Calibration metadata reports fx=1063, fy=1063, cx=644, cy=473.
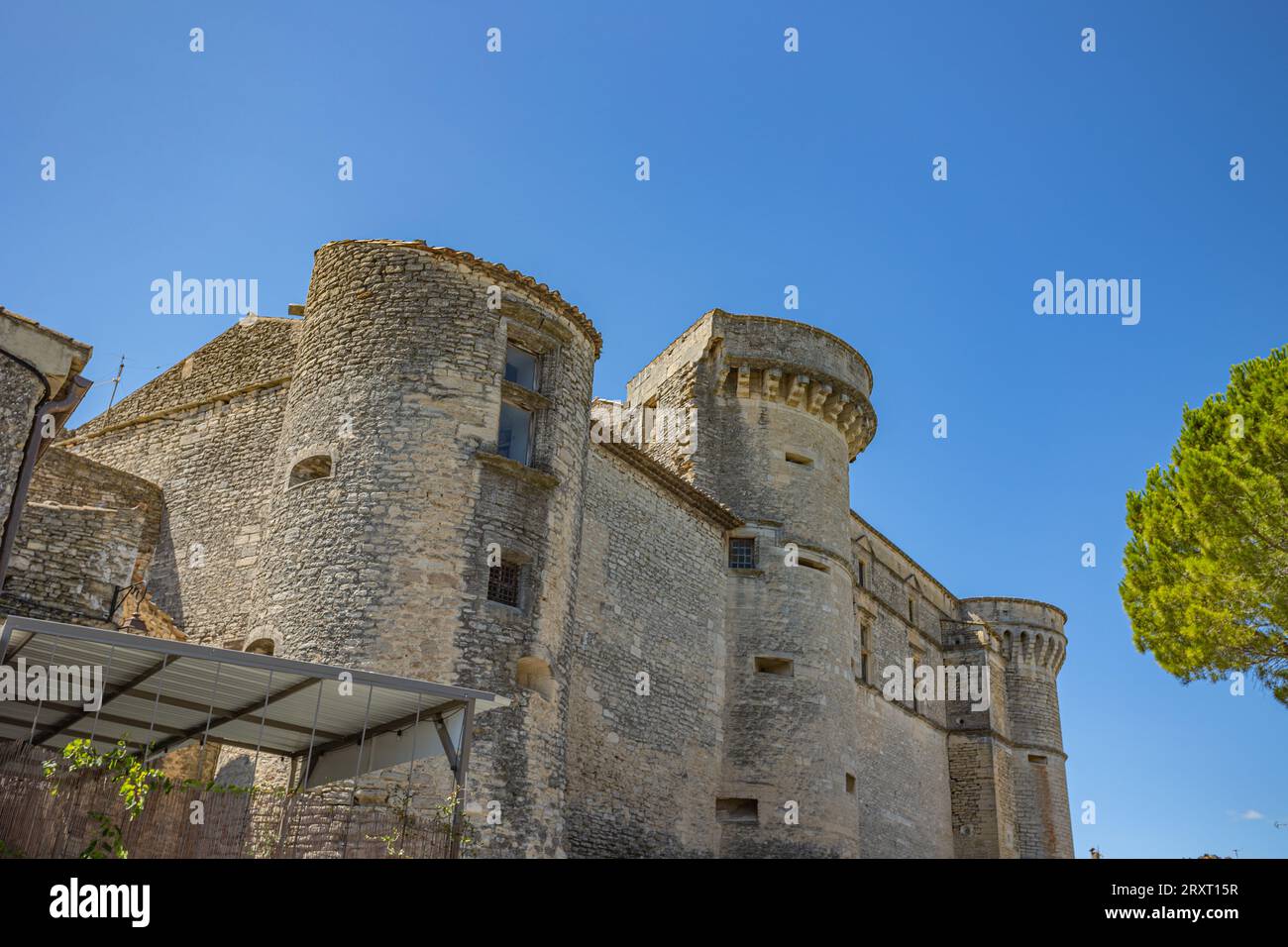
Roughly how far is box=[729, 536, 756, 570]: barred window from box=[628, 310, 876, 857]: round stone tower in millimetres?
23

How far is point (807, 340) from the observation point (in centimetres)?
2191

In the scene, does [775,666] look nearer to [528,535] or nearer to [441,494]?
[528,535]

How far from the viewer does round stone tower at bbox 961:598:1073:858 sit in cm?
2972

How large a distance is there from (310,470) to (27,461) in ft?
12.2

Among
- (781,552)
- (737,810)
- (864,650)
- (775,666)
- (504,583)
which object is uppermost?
(781,552)

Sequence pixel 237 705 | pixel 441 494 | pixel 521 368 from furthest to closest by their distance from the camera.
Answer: pixel 521 368 → pixel 441 494 → pixel 237 705

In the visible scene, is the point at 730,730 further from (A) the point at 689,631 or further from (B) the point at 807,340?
(B) the point at 807,340

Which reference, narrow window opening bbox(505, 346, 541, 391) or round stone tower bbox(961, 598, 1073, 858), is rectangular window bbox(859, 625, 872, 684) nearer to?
round stone tower bbox(961, 598, 1073, 858)

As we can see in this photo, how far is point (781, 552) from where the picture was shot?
66.3 feet

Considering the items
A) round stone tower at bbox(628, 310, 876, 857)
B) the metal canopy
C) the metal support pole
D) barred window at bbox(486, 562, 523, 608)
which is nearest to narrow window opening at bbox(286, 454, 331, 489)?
barred window at bbox(486, 562, 523, 608)

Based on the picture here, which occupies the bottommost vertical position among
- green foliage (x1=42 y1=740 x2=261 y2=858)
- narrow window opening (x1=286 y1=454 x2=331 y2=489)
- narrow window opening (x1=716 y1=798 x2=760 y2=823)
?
narrow window opening (x1=716 y1=798 x2=760 y2=823)

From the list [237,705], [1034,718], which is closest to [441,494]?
[237,705]
